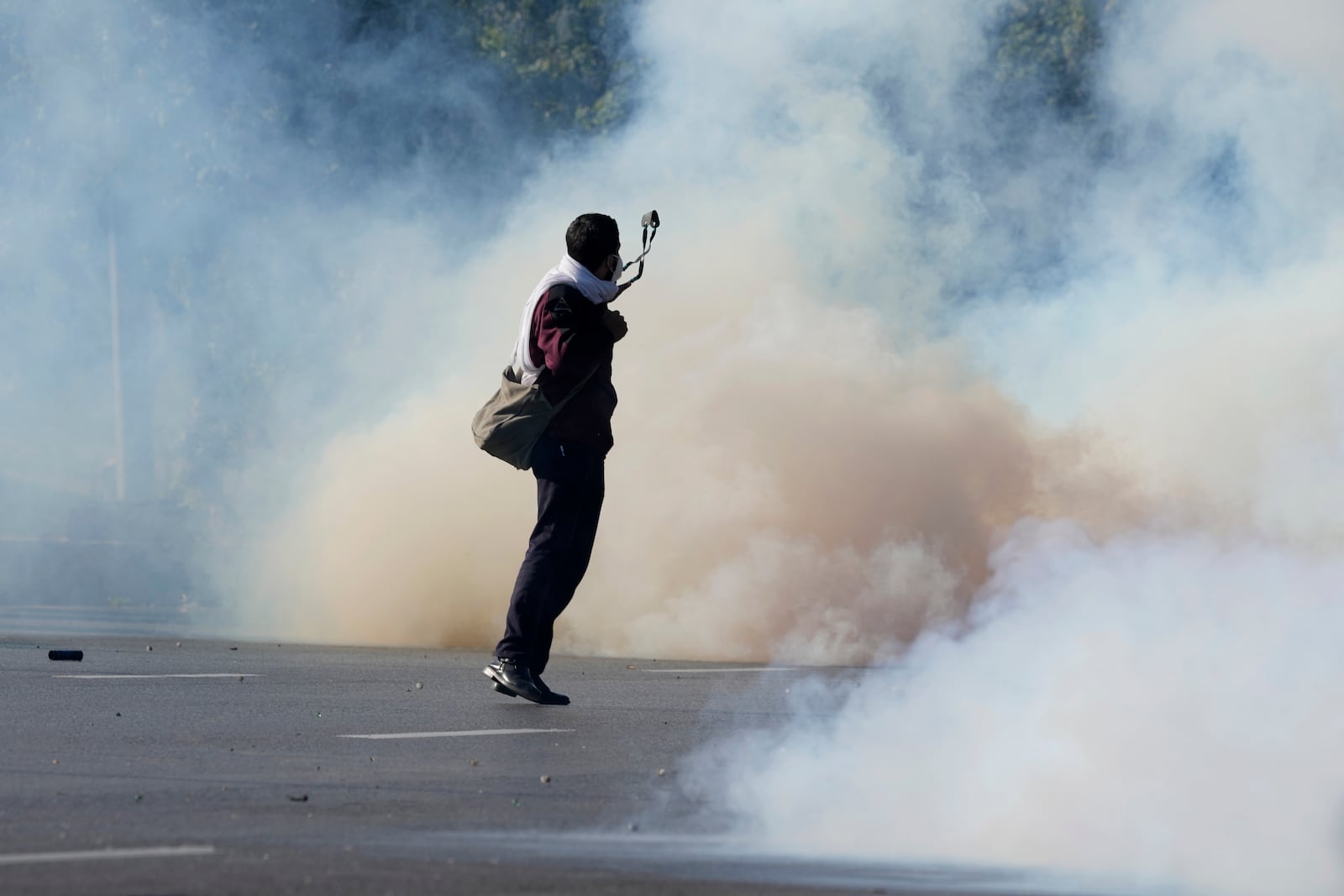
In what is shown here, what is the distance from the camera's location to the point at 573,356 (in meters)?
7.79

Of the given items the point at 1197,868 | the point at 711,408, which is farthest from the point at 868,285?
the point at 1197,868

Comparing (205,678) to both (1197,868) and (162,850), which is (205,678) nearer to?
(162,850)

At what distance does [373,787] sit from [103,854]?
47.7 inches

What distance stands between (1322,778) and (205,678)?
5.21 m

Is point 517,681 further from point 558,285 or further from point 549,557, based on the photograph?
point 558,285

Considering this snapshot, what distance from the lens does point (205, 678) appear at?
8.75 m

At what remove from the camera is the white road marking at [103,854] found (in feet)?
14.3

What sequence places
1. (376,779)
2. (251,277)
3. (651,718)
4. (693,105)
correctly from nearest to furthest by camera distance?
(376,779) < (651,718) < (693,105) < (251,277)

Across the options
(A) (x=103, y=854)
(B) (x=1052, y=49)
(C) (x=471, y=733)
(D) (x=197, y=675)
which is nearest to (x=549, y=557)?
(C) (x=471, y=733)

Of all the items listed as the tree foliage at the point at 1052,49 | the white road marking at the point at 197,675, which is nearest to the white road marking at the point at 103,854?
the white road marking at the point at 197,675

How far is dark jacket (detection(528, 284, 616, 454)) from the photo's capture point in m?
7.78

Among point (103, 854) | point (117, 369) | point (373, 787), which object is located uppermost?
point (117, 369)

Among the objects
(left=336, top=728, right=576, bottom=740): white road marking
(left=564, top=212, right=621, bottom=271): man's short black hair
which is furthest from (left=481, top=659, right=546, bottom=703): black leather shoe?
(left=564, top=212, right=621, bottom=271): man's short black hair

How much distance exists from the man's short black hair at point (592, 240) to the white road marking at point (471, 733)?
1785 millimetres
